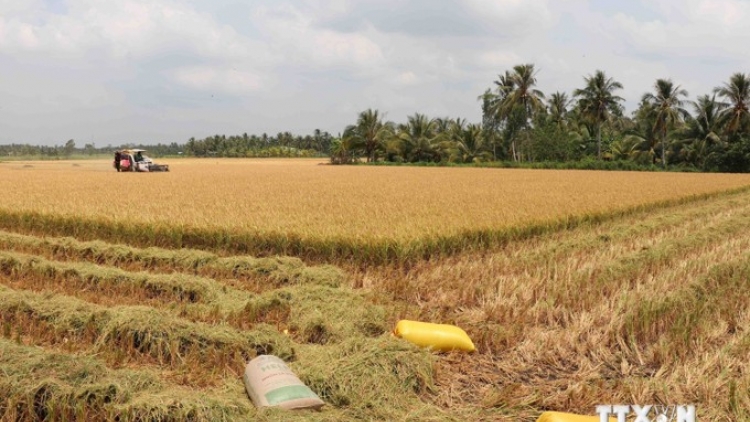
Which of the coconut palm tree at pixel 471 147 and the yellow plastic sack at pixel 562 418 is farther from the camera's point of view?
the coconut palm tree at pixel 471 147

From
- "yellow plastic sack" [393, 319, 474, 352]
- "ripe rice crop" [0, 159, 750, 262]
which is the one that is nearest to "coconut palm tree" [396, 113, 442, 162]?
"ripe rice crop" [0, 159, 750, 262]

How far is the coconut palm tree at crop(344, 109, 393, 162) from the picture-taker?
2221 inches

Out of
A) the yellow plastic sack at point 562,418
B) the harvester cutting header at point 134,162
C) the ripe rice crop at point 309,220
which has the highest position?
the harvester cutting header at point 134,162

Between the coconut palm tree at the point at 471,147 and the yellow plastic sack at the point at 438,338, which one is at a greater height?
the coconut palm tree at the point at 471,147

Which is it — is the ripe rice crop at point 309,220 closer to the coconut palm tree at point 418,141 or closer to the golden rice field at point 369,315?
the golden rice field at point 369,315

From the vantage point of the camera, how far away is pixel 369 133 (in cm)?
5672

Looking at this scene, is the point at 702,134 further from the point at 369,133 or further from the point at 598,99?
the point at 369,133

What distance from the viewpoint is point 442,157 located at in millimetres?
54812

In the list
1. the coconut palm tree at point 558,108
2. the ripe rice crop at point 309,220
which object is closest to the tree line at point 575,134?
the coconut palm tree at point 558,108

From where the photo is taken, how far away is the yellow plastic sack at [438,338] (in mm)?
4441

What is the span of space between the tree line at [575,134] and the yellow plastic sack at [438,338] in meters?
41.4

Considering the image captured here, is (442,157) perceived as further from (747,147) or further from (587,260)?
(587,260)

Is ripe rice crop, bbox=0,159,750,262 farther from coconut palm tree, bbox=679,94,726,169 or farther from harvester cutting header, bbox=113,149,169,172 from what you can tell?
coconut palm tree, bbox=679,94,726,169

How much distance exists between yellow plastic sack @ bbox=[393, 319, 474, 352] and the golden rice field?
0.11m
